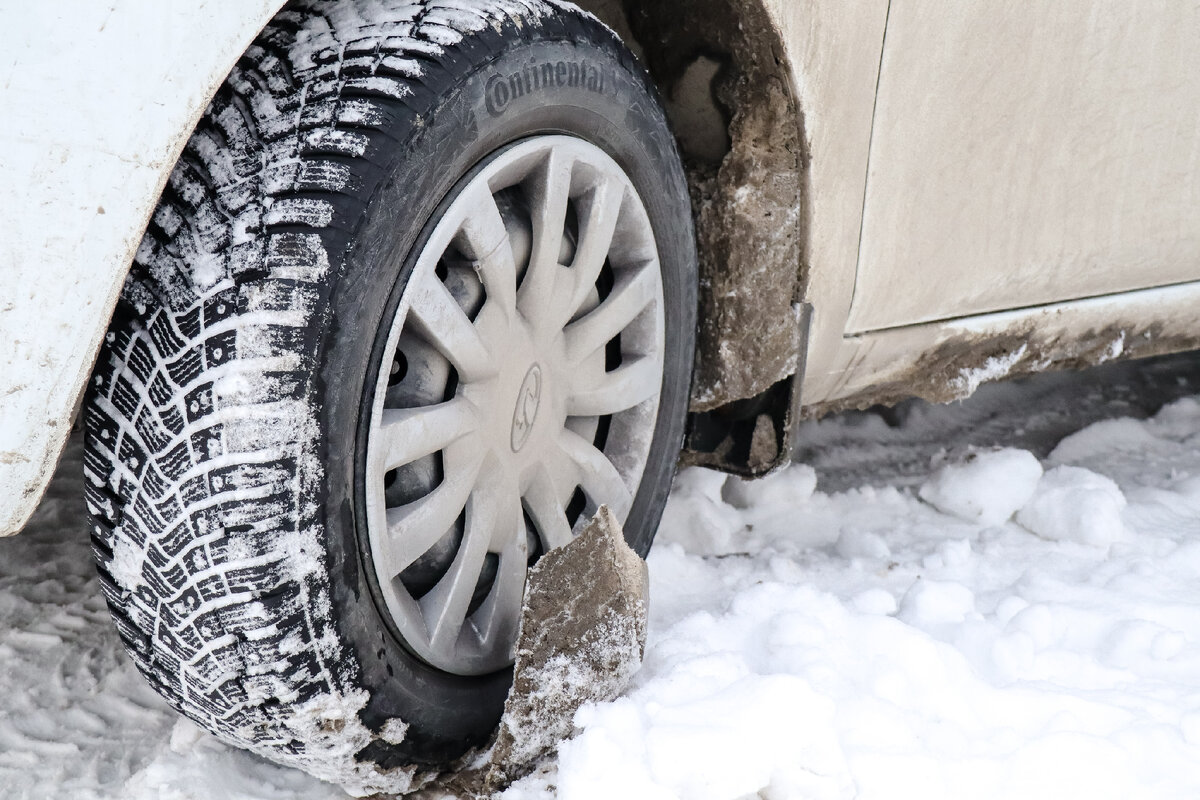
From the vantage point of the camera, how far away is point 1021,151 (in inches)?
79.0

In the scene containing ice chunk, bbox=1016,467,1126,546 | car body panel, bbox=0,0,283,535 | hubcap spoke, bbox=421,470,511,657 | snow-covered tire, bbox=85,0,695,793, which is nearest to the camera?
car body panel, bbox=0,0,283,535

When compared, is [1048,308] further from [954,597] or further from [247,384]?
[247,384]

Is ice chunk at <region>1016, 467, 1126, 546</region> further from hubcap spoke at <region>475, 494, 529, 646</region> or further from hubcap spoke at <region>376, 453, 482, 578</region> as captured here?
hubcap spoke at <region>376, 453, 482, 578</region>

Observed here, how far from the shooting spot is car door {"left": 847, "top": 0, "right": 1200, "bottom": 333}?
186cm

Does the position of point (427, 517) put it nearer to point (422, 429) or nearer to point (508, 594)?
point (422, 429)

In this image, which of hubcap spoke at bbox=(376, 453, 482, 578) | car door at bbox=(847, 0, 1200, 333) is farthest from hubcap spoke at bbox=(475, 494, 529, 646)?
car door at bbox=(847, 0, 1200, 333)

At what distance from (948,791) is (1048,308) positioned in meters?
1.24

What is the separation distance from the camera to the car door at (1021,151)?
1.86m

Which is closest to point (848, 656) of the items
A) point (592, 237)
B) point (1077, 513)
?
point (592, 237)

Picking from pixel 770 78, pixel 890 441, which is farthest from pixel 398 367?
pixel 890 441

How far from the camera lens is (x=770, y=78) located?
70.2 inches

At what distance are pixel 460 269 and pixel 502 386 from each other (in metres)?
0.18

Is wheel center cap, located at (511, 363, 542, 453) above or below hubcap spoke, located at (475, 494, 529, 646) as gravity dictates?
above

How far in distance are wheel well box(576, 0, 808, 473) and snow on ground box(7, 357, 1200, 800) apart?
0.42 meters
